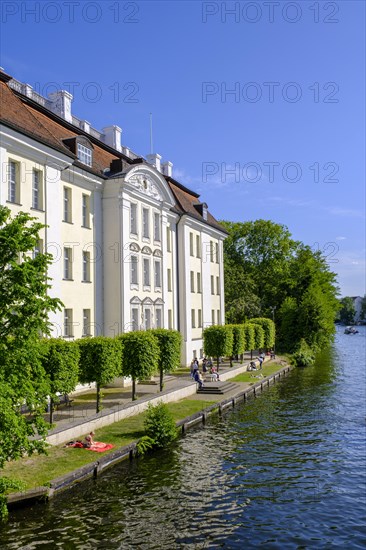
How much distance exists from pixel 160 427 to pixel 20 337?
11.5 meters

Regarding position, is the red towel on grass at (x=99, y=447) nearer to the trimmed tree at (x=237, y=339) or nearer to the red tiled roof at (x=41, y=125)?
the red tiled roof at (x=41, y=125)

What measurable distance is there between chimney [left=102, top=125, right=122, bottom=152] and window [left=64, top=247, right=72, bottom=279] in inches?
598

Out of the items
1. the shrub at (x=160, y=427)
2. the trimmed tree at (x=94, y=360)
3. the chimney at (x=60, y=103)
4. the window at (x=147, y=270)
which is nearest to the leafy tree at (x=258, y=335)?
the window at (x=147, y=270)

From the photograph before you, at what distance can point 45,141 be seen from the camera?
93.1ft

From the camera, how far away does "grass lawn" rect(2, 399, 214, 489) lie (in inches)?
701

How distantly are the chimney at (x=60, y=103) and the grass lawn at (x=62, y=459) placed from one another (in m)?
24.2

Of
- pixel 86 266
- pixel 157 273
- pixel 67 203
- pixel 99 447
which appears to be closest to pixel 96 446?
pixel 99 447

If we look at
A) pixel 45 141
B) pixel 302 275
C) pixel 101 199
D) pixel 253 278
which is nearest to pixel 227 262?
pixel 253 278

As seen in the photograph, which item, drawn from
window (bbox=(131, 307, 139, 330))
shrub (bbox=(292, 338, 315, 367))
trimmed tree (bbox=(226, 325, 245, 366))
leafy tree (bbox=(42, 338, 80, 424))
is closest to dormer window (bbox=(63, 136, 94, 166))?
window (bbox=(131, 307, 139, 330))

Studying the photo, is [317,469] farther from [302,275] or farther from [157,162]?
[302,275]

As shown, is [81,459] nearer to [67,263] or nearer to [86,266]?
[67,263]

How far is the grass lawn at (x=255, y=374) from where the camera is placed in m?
44.7

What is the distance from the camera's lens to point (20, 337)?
1418 centimetres

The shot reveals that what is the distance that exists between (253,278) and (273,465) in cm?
6640
